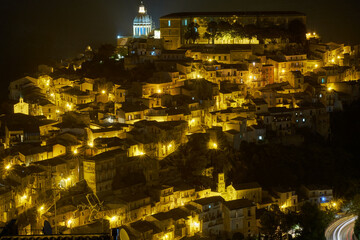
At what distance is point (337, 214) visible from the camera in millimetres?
20469

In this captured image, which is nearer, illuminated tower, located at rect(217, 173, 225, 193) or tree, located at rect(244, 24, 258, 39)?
illuminated tower, located at rect(217, 173, 225, 193)

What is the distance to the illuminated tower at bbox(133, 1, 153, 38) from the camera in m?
34.4

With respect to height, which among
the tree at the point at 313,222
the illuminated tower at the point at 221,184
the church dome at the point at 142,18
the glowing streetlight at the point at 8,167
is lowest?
the tree at the point at 313,222

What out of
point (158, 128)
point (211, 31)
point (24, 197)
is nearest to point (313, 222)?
point (158, 128)

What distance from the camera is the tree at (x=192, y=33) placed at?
30625 millimetres

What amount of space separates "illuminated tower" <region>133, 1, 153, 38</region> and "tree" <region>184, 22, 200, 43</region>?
380 cm

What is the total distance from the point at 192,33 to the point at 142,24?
4.84 metres

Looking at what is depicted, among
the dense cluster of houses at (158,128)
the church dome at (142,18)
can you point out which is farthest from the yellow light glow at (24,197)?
the church dome at (142,18)

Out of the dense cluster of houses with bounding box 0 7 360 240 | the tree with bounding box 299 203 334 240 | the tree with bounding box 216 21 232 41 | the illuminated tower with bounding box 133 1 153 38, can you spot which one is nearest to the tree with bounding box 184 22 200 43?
the dense cluster of houses with bounding box 0 7 360 240

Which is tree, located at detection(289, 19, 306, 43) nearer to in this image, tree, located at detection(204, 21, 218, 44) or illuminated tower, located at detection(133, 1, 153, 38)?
tree, located at detection(204, 21, 218, 44)

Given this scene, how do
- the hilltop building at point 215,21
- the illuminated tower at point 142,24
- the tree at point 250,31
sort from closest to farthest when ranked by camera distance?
the hilltop building at point 215,21, the tree at point 250,31, the illuminated tower at point 142,24

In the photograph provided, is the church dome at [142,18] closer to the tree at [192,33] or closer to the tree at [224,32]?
the tree at [192,33]

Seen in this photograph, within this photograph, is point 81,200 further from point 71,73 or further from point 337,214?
point 71,73

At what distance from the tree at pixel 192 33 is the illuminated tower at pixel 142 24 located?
380 cm
